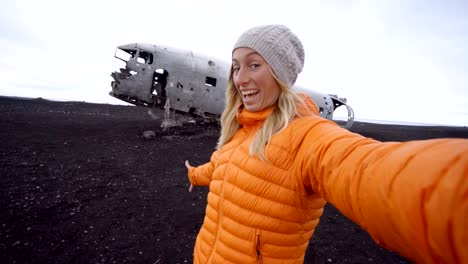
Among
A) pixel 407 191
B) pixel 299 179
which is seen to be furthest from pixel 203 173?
pixel 407 191

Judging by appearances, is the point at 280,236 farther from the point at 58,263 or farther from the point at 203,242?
the point at 58,263

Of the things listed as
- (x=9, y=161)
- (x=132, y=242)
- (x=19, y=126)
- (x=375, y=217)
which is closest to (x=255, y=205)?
(x=375, y=217)

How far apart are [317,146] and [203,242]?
1.38 metres

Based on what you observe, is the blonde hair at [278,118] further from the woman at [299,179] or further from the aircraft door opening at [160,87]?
the aircraft door opening at [160,87]

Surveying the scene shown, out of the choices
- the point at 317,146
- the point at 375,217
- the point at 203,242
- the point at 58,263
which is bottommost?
the point at 58,263

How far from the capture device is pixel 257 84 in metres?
1.91

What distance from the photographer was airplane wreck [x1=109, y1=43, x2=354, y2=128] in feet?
40.1

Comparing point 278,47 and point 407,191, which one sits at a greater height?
point 278,47

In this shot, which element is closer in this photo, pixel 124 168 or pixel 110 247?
pixel 110 247

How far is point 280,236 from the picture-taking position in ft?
5.48

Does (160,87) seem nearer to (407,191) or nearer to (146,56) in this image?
(146,56)

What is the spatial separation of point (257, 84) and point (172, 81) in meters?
11.7

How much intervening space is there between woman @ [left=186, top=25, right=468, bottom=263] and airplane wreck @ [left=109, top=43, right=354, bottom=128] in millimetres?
11039

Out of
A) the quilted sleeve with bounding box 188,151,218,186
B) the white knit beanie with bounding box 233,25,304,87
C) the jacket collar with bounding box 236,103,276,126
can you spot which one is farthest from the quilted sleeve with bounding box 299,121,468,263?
the quilted sleeve with bounding box 188,151,218,186
